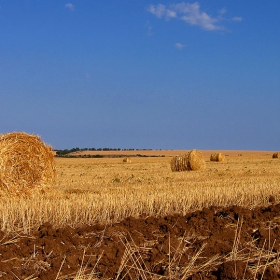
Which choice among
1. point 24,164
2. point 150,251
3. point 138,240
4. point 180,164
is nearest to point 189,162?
point 180,164

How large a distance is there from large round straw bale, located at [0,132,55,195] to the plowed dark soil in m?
4.47

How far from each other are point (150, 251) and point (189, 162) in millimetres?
19600

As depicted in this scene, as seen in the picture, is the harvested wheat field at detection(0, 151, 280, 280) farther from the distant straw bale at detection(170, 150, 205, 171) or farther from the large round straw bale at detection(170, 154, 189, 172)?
the large round straw bale at detection(170, 154, 189, 172)

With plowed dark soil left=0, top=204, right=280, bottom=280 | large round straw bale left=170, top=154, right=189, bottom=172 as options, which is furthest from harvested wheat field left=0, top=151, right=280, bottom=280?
large round straw bale left=170, top=154, right=189, bottom=172

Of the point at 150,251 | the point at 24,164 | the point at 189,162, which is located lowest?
the point at 150,251

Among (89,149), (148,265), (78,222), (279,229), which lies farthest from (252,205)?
(89,149)

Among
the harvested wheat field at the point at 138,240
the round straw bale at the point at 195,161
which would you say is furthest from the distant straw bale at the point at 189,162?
the harvested wheat field at the point at 138,240

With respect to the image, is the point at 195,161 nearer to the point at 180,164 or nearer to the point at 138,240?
the point at 180,164

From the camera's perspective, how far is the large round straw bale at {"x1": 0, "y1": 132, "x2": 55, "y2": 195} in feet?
38.6

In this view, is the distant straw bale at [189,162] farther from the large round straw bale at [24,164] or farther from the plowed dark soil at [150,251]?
the plowed dark soil at [150,251]

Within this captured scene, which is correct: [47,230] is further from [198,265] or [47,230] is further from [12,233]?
[198,265]

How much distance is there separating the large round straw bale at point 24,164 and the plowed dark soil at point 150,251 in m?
4.47

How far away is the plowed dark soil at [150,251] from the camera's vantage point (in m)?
4.90

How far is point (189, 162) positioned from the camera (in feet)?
83.4
